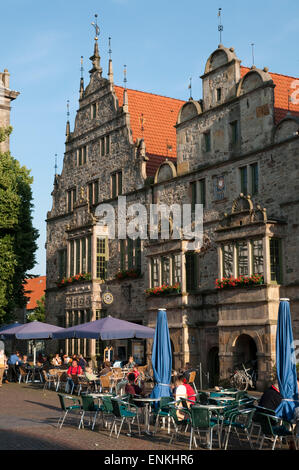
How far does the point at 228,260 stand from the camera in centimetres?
2391

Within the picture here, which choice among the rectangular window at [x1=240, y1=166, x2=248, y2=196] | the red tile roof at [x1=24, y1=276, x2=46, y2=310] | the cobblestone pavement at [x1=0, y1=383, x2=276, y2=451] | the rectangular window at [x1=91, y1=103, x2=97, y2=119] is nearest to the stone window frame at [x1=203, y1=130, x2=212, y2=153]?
the rectangular window at [x1=240, y1=166, x2=248, y2=196]

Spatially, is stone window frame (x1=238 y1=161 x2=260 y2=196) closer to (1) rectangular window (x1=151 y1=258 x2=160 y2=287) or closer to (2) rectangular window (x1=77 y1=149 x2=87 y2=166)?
(1) rectangular window (x1=151 y1=258 x2=160 y2=287)

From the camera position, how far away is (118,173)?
32500 mm

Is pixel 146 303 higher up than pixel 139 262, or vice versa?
pixel 139 262

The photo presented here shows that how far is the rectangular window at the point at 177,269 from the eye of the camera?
1038 inches

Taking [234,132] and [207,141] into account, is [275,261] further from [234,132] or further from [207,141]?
[207,141]

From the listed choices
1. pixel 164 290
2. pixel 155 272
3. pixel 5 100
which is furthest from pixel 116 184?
pixel 5 100

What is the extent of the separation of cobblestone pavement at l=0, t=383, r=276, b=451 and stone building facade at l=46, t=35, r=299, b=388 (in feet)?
26.8

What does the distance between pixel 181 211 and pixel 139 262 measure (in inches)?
157

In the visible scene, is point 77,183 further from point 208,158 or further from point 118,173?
point 208,158

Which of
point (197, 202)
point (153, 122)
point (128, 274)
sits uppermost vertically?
point (153, 122)

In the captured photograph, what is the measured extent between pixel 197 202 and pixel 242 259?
4.55m

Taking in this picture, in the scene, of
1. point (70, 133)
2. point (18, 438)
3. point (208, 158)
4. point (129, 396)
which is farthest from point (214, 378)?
point (70, 133)

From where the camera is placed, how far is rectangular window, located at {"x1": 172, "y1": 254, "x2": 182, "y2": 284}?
→ 26.4 meters
